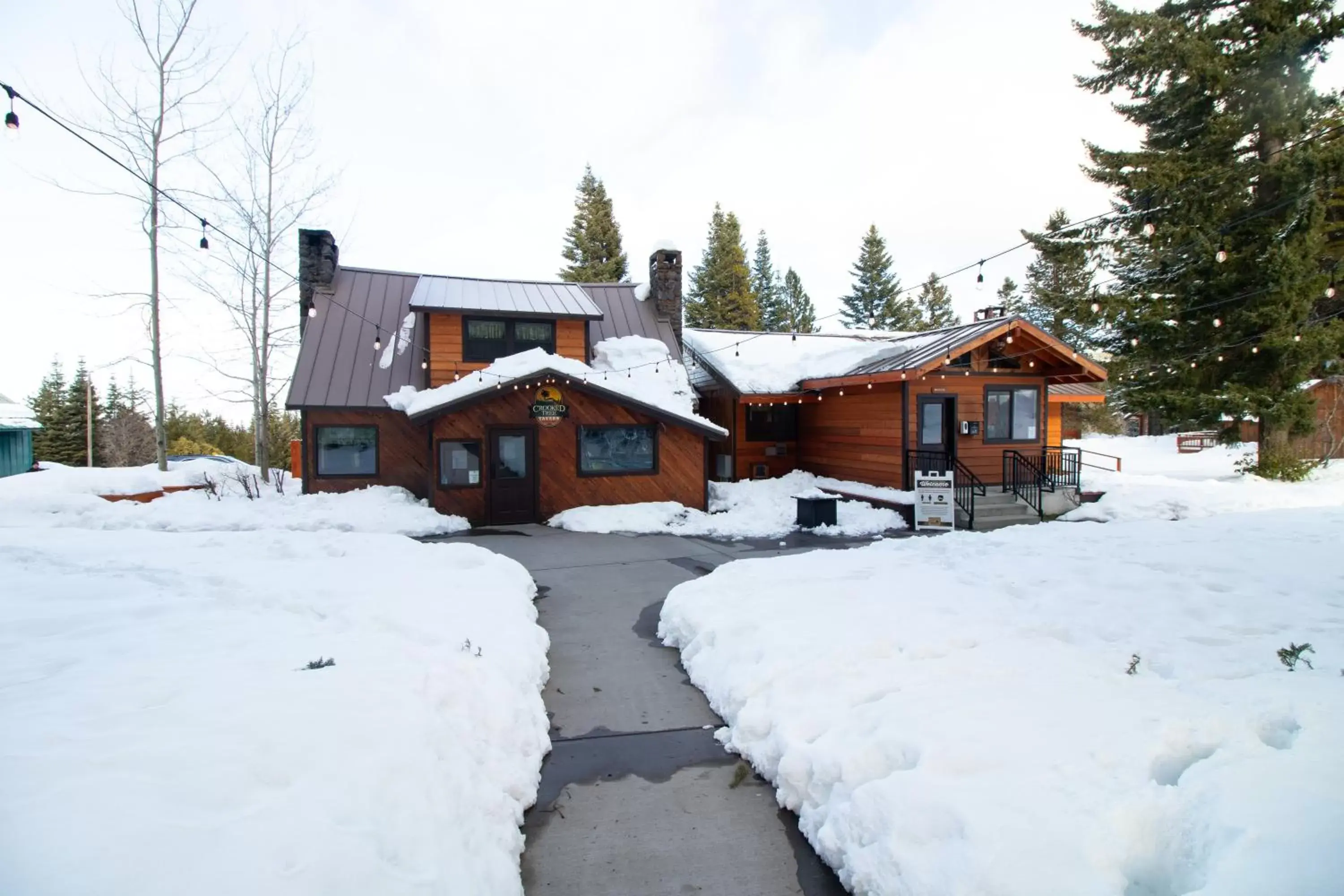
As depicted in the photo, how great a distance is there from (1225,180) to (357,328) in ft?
74.2

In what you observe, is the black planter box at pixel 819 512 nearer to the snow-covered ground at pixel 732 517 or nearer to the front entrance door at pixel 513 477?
the snow-covered ground at pixel 732 517

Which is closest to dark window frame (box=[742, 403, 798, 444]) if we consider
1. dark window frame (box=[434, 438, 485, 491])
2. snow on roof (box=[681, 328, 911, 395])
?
snow on roof (box=[681, 328, 911, 395])

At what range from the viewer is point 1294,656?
3.82 meters

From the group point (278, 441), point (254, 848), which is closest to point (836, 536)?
point (254, 848)

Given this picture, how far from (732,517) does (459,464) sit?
6.07 m

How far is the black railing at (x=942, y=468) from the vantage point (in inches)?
574

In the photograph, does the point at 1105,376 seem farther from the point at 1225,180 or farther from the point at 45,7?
the point at 45,7

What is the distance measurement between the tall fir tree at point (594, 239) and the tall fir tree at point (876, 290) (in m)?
18.6

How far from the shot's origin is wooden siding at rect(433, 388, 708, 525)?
13672mm

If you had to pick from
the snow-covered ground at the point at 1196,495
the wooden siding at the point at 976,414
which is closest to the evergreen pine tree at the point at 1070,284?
the wooden siding at the point at 976,414

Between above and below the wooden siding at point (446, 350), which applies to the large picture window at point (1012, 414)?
below

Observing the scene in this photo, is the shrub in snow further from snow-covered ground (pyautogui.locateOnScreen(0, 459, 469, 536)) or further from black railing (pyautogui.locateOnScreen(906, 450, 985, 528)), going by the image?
snow-covered ground (pyautogui.locateOnScreen(0, 459, 469, 536))

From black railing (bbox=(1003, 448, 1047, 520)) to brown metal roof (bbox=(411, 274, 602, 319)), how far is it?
35.6ft

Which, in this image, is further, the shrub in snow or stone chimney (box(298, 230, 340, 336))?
stone chimney (box(298, 230, 340, 336))
